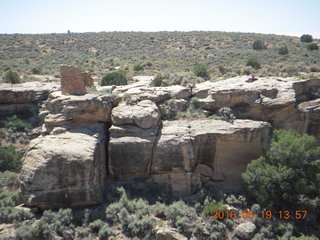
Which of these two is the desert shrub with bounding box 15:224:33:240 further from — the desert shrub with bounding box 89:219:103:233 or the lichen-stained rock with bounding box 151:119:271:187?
the lichen-stained rock with bounding box 151:119:271:187

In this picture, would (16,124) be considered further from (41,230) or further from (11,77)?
(41,230)

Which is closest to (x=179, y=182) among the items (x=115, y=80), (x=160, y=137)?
(x=160, y=137)

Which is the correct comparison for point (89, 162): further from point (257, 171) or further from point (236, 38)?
point (236, 38)

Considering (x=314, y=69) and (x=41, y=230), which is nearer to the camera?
(x=41, y=230)

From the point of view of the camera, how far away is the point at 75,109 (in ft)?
36.8

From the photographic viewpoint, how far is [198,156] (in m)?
11.8

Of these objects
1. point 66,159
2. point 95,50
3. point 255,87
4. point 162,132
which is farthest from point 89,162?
point 95,50

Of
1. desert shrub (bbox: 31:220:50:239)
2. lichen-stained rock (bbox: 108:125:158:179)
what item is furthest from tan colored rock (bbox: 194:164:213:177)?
desert shrub (bbox: 31:220:50:239)

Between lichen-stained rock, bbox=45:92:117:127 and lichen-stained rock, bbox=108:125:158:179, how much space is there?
1.32 m

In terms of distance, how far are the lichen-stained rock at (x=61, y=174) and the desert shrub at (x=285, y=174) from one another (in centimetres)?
627

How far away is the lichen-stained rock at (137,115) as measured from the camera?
460 inches

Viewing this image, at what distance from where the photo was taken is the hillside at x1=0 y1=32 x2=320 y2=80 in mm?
28609

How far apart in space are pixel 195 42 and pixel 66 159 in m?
42.0

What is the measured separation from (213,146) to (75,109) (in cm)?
623
